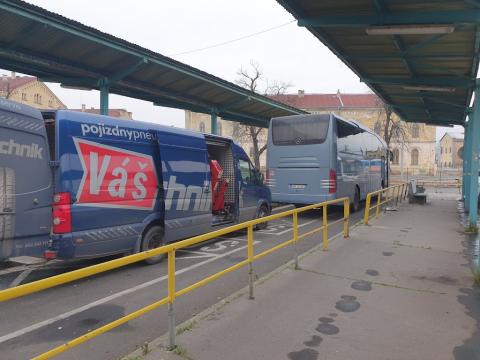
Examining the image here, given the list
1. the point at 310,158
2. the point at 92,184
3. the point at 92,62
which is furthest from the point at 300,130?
the point at 92,184

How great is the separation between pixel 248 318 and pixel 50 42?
26.6 feet

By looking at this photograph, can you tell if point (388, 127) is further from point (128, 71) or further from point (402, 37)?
point (128, 71)

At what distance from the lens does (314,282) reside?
6.14 metres

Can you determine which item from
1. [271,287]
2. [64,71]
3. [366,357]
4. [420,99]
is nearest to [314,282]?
[271,287]

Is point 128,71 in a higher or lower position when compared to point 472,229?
higher

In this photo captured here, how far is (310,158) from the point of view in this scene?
13695mm

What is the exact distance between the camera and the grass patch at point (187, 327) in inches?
169

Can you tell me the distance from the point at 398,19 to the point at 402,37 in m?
1.48

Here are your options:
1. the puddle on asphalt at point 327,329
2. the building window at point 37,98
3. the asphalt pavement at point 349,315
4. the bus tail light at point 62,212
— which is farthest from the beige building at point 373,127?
the puddle on asphalt at point 327,329

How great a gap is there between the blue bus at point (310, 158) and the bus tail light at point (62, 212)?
9.02 meters

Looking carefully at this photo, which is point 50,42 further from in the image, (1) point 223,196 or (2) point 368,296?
(2) point 368,296

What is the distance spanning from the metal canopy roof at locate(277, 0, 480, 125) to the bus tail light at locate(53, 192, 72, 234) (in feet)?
16.0

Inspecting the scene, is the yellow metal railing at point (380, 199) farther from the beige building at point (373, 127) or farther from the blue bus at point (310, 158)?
the beige building at point (373, 127)

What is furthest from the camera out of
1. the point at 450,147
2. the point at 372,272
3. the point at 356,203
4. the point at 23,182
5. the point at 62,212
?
the point at 450,147
